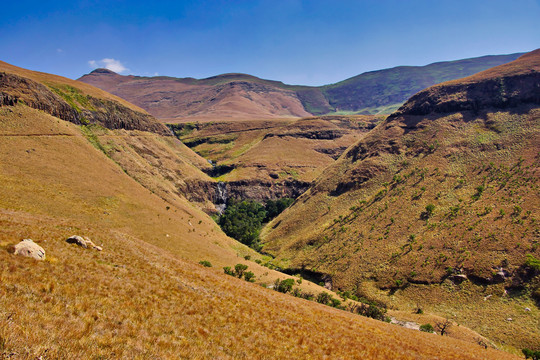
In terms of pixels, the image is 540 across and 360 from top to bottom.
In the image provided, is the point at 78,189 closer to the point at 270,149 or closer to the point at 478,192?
the point at 478,192

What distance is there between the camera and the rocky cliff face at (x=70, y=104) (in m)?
52.5

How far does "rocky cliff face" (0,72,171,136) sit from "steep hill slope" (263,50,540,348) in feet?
180

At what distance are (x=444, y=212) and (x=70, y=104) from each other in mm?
87835

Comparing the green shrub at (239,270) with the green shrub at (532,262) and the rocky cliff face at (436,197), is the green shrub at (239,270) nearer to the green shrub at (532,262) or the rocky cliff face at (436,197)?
the rocky cliff face at (436,197)

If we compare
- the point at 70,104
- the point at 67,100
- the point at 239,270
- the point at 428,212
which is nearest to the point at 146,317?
the point at 239,270

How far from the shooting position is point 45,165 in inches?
1633

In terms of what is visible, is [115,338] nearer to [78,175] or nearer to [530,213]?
[78,175]

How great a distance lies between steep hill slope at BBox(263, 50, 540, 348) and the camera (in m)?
39.8

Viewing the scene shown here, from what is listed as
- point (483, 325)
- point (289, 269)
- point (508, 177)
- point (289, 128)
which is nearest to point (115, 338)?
point (483, 325)

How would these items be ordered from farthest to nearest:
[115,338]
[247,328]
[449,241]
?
1. [449,241]
2. [247,328]
3. [115,338]

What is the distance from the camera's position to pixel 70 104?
2581 inches

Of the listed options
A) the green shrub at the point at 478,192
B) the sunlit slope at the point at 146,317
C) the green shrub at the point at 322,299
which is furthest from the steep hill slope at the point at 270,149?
the sunlit slope at the point at 146,317

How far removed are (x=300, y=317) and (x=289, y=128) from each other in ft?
472

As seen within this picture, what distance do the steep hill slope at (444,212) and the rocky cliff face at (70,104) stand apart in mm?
54932
